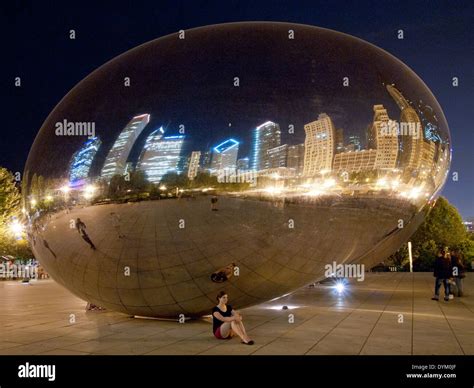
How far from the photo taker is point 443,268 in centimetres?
1377

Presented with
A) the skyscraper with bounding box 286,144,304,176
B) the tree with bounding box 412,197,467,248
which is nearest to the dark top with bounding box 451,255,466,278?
the skyscraper with bounding box 286,144,304,176

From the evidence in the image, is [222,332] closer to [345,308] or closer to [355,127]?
[355,127]

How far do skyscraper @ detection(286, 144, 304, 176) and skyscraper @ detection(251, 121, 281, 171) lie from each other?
25 centimetres

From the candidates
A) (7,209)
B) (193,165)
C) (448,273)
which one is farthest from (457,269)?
(7,209)

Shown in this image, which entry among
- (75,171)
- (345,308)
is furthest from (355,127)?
(345,308)

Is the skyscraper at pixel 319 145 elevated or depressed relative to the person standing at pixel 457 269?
elevated

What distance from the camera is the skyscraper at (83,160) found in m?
7.73

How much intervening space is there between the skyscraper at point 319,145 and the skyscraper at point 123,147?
99.1 inches

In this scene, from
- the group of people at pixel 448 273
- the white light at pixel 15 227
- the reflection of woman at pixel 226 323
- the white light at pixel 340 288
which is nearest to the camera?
the reflection of woman at pixel 226 323

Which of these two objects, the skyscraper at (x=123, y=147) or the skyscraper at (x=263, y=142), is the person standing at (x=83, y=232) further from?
the skyscraper at (x=263, y=142)

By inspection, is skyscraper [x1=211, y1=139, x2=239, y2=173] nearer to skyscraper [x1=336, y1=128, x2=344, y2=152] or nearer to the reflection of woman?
skyscraper [x1=336, y1=128, x2=344, y2=152]

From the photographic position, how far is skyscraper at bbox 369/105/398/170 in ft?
26.2

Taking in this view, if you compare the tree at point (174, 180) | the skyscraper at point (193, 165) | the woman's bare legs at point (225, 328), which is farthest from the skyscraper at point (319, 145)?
the woman's bare legs at point (225, 328)

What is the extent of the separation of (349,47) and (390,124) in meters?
1.64
